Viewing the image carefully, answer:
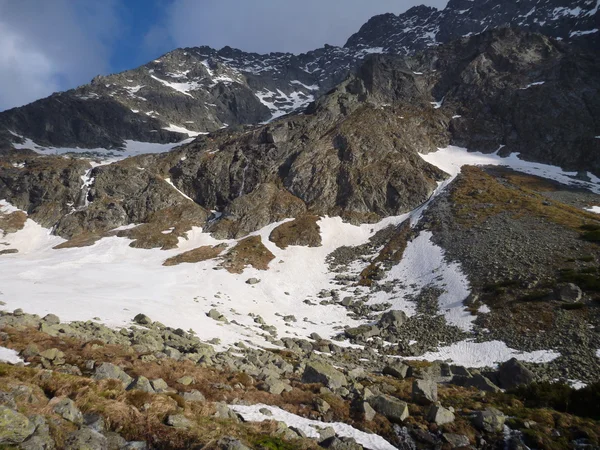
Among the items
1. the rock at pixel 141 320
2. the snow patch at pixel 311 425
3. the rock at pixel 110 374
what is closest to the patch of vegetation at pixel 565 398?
the snow patch at pixel 311 425

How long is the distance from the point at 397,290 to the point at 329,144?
2353 inches

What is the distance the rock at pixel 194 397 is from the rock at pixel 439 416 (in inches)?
308

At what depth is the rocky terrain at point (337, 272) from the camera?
1050 centimetres

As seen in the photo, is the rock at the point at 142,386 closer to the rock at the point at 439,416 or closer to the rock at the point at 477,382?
the rock at the point at 439,416

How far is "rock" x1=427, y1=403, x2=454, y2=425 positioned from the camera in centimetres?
1129

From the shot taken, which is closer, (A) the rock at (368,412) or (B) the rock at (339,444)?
(B) the rock at (339,444)

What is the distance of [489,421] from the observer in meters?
11.4

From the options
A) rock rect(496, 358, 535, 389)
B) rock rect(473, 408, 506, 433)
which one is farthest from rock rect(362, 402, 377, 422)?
rock rect(496, 358, 535, 389)

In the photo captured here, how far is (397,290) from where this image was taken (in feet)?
147

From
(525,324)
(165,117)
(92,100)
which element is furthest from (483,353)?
(92,100)

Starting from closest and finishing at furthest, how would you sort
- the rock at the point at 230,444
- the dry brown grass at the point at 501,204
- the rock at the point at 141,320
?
the rock at the point at 230,444, the rock at the point at 141,320, the dry brown grass at the point at 501,204

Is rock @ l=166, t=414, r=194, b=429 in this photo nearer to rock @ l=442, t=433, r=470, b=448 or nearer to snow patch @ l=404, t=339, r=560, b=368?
rock @ l=442, t=433, r=470, b=448

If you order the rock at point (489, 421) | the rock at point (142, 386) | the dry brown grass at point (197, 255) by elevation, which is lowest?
the dry brown grass at point (197, 255)

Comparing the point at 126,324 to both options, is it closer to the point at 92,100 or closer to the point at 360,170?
the point at 360,170
